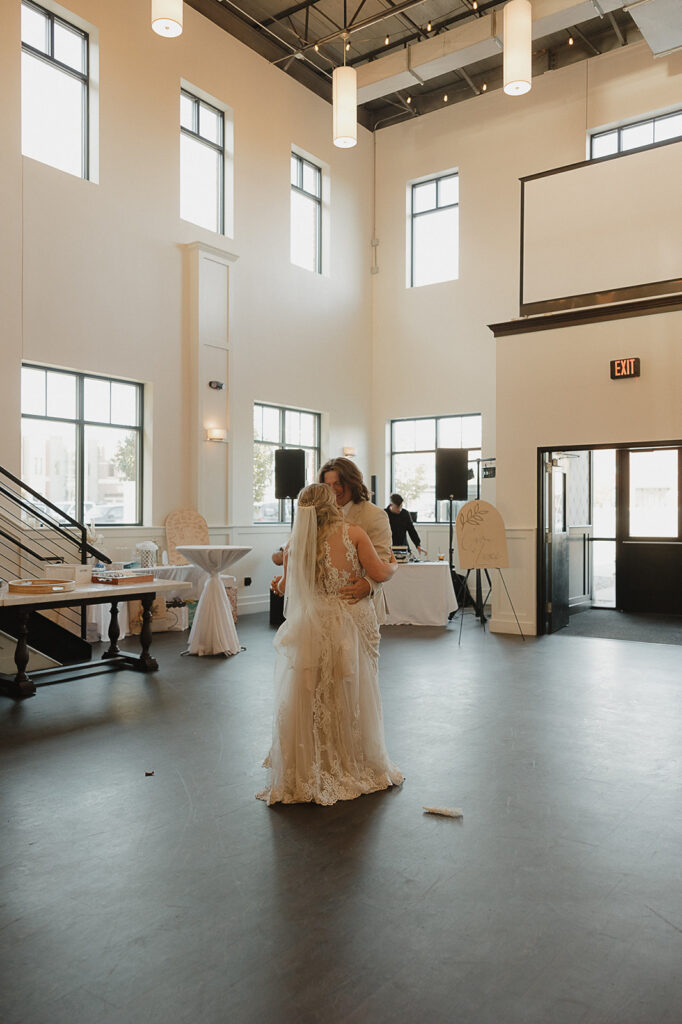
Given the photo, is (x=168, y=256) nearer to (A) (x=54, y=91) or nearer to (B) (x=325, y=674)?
(A) (x=54, y=91)

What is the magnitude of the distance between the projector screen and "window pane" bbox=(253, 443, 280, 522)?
4.31 m

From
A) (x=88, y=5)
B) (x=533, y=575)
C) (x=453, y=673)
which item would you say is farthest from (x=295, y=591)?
(x=88, y=5)

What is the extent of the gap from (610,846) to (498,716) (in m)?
2.04

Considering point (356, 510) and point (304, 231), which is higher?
point (304, 231)

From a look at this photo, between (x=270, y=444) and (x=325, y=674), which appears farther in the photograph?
(x=270, y=444)

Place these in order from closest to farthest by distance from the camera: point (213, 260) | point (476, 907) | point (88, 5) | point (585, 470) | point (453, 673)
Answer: point (476, 907) < point (453, 673) < point (88, 5) < point (213, 260) < point (585, 470)

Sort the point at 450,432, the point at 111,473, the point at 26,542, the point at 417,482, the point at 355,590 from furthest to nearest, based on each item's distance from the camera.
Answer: the point at 417,482, the point at 450,432, the point at 111,473, the point at 26,542, the point at 355,590

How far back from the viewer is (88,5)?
845 cm

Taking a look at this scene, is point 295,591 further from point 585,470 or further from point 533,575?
point 585,470

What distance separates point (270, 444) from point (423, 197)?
5216mm

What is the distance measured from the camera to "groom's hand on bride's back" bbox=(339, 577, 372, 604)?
365cm

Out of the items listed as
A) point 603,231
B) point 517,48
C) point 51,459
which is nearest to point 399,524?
point 603,231

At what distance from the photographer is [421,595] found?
932 centimetres

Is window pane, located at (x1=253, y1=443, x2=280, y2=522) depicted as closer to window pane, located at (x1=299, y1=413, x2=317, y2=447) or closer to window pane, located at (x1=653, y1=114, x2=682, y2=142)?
window pane, located at (x1=299, y1=413, x2=317, y2=447)
